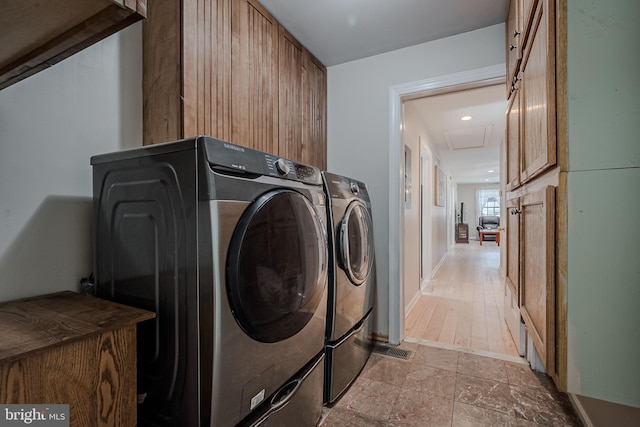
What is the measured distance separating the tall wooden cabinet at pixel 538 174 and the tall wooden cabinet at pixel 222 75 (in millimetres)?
1266

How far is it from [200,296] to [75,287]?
71cm

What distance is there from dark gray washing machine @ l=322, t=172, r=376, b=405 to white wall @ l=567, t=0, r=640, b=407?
94cm

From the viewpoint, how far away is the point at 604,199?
765 mm

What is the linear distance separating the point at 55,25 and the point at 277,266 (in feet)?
2.64

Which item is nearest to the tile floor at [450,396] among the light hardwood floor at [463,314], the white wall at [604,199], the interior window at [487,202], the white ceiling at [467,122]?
the light hardwood floor at [463,314]

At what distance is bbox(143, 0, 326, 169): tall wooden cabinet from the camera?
4.11 feet

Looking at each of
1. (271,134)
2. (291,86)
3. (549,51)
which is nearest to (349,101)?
(291,86)

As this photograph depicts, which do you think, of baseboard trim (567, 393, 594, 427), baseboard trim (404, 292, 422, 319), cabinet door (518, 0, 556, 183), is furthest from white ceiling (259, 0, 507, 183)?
baseboard trim (404, 292, 422, 319)

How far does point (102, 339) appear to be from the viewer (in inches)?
28.5

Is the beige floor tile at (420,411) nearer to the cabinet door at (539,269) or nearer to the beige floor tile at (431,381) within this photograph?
the beige floor tile at (431,381)

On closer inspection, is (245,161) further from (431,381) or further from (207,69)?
(431,381)

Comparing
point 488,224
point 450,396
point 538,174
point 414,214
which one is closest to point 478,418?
point 450,396

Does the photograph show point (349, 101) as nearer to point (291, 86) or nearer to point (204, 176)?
point (291, 86)

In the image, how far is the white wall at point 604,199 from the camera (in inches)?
29.4
